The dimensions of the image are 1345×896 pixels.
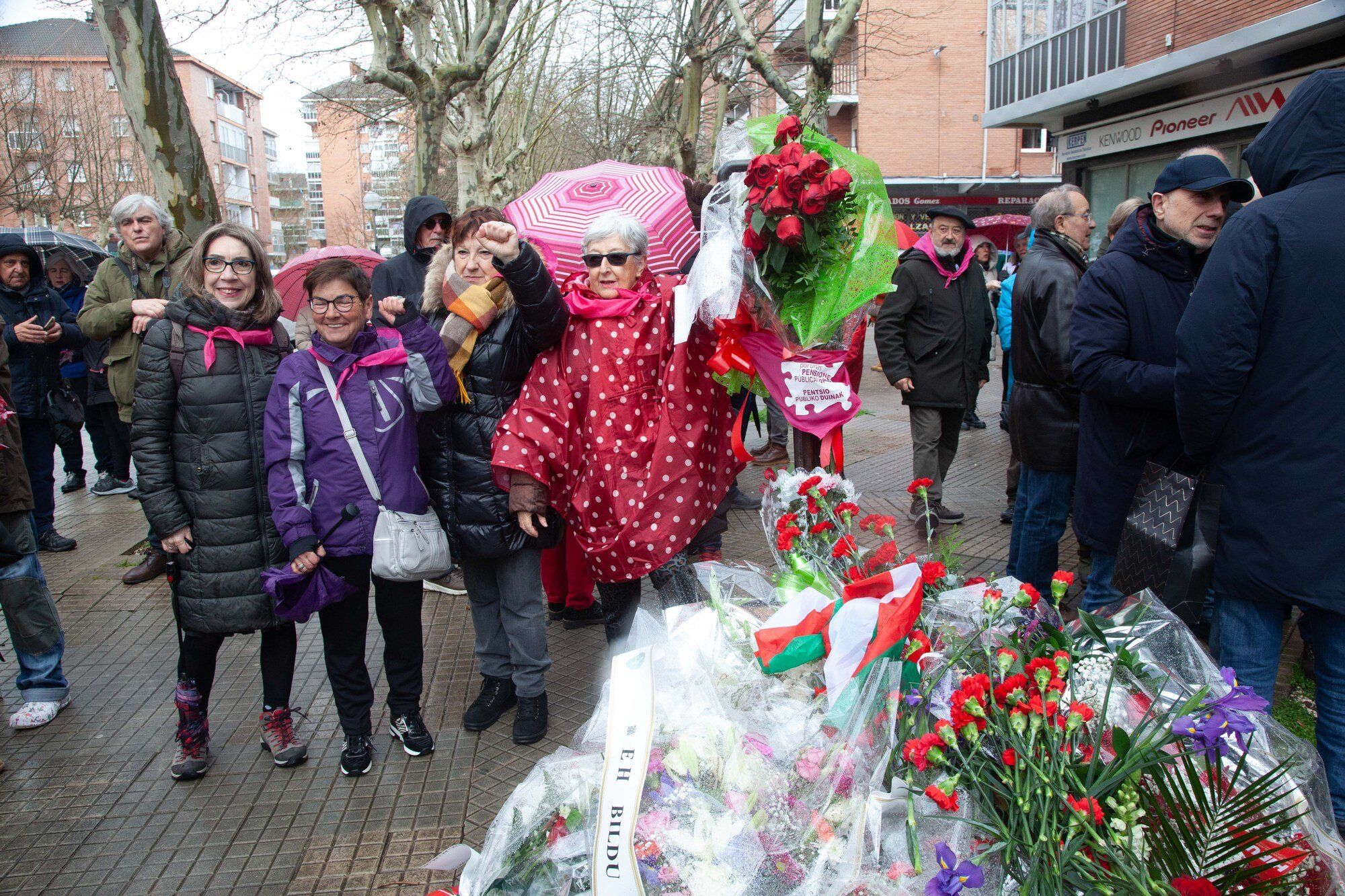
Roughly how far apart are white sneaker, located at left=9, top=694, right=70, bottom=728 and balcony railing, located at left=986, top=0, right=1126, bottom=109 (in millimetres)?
18226

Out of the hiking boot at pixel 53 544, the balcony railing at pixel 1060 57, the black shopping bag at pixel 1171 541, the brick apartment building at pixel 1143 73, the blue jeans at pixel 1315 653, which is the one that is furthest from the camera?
the balcony railing at pixel 1060 57

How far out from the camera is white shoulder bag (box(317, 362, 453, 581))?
10.8 ft

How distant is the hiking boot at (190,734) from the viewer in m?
3.50

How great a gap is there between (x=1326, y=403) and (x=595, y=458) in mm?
2239

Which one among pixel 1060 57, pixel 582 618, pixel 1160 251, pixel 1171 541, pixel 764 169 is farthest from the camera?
pixel 1060 57

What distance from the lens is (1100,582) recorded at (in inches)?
147

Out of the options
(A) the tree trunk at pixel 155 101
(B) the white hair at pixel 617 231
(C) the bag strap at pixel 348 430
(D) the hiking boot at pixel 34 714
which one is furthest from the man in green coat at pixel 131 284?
(B) the white hair at pixel 617 231

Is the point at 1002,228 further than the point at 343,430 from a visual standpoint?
Yes

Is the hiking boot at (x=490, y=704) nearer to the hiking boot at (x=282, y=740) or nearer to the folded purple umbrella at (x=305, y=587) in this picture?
the hiking boot at (x=282, y=740)

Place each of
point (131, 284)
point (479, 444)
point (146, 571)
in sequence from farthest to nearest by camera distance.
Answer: point (146, 571)
point (131, 284)
point (479, 444)

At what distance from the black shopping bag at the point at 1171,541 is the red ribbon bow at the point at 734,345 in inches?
54.0

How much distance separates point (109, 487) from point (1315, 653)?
847cm

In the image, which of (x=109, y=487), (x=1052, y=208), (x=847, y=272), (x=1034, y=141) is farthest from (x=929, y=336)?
(x=1034, y=141)

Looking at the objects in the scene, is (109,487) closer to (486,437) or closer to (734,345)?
(486,437)
